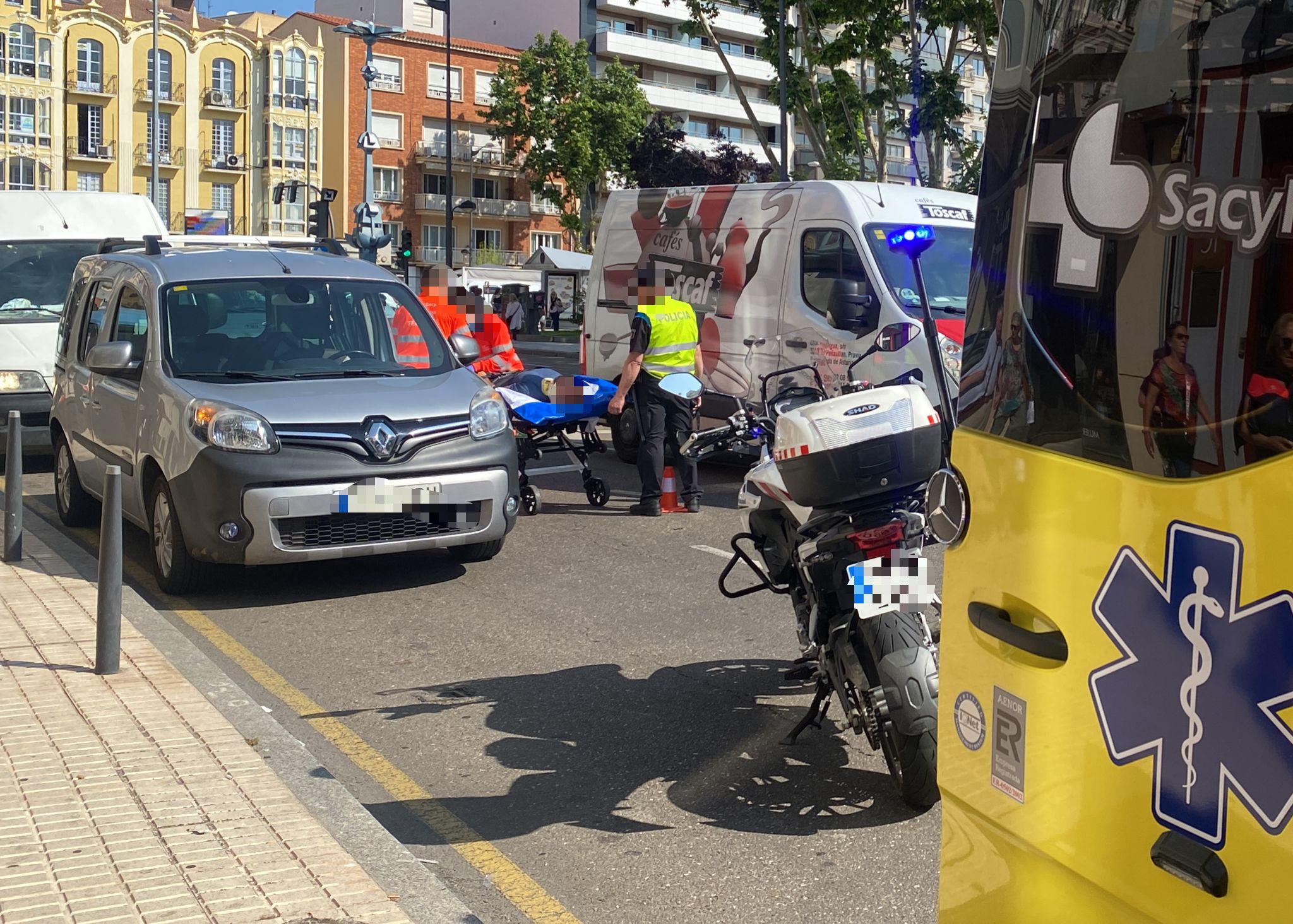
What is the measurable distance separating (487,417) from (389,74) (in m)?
75.3

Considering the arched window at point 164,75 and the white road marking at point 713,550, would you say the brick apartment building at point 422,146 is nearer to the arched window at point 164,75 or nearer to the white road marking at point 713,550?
the arched window at point 164,75

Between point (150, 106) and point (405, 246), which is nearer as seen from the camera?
point (405, 246)

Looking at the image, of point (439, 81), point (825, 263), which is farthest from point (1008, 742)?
point (439, 81)

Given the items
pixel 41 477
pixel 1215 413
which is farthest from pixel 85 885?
pixel 41 477

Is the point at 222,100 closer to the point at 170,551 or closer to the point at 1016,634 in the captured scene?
the point at 170,551

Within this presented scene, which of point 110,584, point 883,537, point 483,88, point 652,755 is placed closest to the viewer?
point 883,537

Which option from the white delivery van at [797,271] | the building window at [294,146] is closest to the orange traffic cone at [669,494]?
the white delivery van at [797,271]

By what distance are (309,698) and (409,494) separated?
5.89 feet

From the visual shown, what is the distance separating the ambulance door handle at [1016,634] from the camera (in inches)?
92.4

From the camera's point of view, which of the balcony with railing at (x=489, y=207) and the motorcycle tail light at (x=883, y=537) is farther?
the balcony with railing at (x=489, y=207)

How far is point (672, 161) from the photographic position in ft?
196

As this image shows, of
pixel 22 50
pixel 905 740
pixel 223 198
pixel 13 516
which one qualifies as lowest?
pixel 13 516

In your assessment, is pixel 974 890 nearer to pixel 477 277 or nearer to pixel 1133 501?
pixel 1133 501

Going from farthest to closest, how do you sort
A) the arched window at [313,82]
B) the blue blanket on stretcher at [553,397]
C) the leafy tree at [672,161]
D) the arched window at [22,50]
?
1. the arched window at [313,82]
2. the arched window at [22,50]
3. the leafy tree at [672,161]
4. the blue blanket on stretcher at [553,397]
